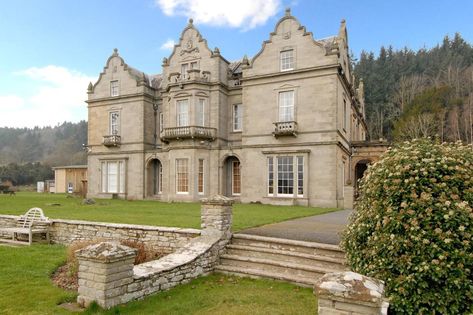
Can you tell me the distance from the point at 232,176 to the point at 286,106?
669 cm

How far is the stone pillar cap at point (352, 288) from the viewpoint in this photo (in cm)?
374

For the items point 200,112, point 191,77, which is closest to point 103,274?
point 200,112

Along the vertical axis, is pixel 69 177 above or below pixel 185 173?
below

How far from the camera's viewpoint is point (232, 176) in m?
25.9

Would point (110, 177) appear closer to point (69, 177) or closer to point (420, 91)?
point (69, 177)

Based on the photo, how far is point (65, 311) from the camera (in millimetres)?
5898

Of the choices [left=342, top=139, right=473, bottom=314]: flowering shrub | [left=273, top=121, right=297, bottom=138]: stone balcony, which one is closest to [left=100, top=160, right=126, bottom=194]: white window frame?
[left=273, top=121, right=297, bottom=138]: stone balcony

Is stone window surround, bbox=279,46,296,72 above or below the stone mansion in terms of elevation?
above

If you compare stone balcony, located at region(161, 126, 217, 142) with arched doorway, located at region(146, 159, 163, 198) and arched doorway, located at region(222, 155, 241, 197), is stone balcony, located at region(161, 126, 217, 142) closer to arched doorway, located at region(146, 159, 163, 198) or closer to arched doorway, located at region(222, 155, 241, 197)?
arched doorway, located at region(222, 155, 241, 197)

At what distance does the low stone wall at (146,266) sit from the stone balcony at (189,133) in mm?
15412

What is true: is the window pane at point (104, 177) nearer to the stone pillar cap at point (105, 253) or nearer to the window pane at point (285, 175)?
the window pane at point (285, 175)

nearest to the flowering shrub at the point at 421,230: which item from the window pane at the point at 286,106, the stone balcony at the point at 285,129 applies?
the stone balcony at the point at 285,129

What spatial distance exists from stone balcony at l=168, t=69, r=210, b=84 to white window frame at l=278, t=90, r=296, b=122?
588cm

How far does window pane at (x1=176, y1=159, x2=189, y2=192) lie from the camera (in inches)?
979
